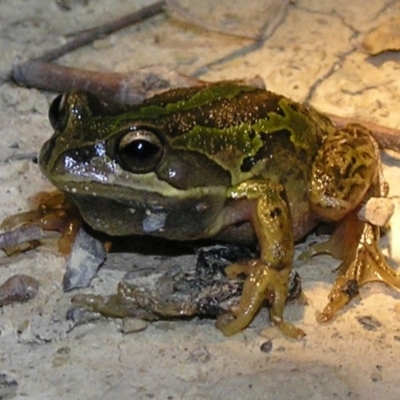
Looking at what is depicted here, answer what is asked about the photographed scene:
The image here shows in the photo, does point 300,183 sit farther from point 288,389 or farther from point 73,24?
point 73,24

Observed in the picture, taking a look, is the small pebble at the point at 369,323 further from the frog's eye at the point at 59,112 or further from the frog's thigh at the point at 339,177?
the frog's eye at the point at 59,112

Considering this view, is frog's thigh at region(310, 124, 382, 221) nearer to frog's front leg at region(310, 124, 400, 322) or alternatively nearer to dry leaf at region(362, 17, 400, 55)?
frog's front leg at region(310, 124, 400, 322)

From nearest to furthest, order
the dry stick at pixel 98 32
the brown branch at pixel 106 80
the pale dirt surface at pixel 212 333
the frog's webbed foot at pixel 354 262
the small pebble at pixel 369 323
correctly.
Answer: the pale dirt surface at pixel 212 333
the small pebble at pixel 369 323
the frog's webbed foot at pixel 354 262
the brown branch at pixel 106 80
the dry stick at pixel 98 32

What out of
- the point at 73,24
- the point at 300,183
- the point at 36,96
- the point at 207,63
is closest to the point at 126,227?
the point at 300,183

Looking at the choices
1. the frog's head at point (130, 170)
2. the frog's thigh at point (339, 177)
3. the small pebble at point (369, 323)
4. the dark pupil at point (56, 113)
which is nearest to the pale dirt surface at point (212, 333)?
the small pebble at point (369, 323)

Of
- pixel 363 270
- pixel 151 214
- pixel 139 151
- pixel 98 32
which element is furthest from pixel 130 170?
pixel 98 32
